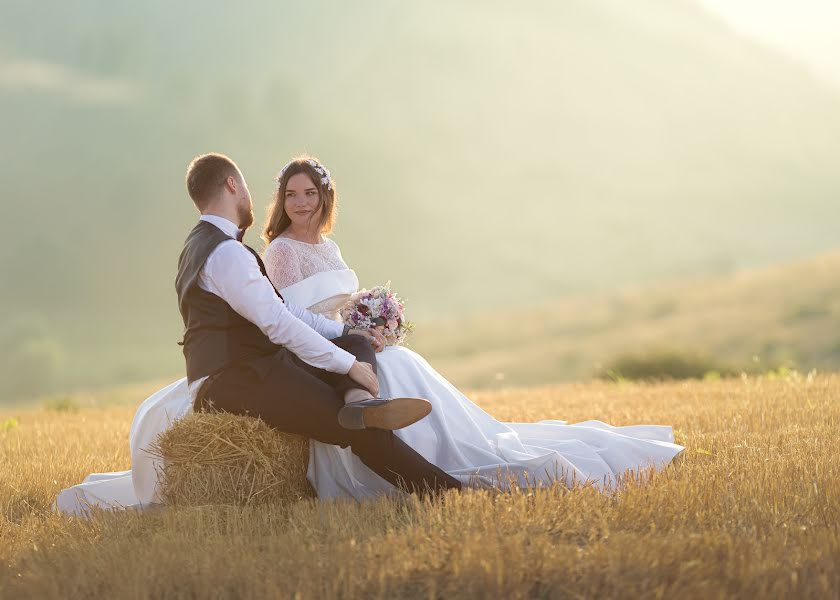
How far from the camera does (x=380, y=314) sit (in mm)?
6770

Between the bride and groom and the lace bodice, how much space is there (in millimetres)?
769

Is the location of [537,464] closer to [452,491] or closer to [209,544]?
[452,491]

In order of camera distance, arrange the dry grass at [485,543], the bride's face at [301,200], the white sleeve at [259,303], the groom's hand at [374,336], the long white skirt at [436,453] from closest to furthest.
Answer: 1. the dry grass at [485,543]
2. the white sleeve at [259,303]
3. the long white skirt at [436,453]
4. the groom's hand at [374,336]
5. the bride's face at [301,200]

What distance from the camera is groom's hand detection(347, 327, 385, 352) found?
6417 millimetres

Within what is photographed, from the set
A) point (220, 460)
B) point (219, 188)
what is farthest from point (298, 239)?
point (220, 460)

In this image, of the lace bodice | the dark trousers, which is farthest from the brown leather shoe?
the lace bodice

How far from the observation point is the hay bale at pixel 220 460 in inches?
223

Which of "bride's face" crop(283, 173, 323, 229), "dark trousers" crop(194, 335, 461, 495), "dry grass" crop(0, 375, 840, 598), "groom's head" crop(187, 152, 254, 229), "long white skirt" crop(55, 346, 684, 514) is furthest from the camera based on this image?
"bride's face" crop(283, 173, 323, 229)

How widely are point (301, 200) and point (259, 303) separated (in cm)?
211

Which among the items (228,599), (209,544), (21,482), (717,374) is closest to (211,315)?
(209,544)

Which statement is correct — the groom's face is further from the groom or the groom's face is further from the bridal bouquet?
the bridal bouquet

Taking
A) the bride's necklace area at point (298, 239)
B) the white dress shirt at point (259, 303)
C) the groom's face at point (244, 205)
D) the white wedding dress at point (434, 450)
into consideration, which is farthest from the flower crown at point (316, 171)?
the white dress shirt at point (259, 303)

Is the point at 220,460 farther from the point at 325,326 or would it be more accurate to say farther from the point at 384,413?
the point at 325,326

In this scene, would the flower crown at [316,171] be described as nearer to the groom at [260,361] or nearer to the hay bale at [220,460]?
the groom at [260,361]
